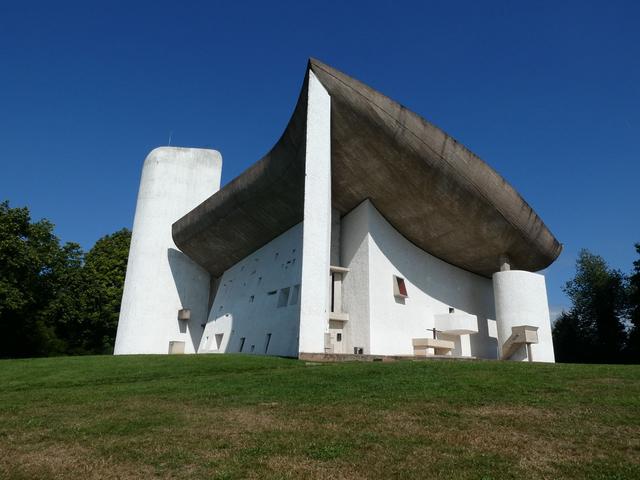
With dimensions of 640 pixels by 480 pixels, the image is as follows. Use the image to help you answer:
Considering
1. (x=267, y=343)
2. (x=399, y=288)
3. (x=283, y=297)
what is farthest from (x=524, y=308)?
(x=267, y=343)

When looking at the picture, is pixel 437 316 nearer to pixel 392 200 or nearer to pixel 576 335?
pixel 392 200

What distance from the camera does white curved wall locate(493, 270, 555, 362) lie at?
2091cm

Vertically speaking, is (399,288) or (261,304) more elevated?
(399,288)

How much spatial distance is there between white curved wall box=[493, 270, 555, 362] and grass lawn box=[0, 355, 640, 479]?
35.1ft

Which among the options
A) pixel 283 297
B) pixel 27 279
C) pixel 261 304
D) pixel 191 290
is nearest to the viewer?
pixel 283 297

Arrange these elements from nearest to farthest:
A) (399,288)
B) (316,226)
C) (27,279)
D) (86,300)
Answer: (316,226) → (399,288) → (27,279) → (86,300)

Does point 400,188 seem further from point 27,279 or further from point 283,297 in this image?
point 27,279

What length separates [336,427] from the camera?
233 inches

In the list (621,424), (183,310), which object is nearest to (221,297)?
(183,310)

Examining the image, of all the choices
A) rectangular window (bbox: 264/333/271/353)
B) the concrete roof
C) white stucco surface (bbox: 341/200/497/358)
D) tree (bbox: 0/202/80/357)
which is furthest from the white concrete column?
tree (bbox: 0/202/80/357)

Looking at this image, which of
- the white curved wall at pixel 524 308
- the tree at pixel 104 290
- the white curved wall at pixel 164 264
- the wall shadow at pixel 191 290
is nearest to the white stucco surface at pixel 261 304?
the wall shadow at pixel 191 290

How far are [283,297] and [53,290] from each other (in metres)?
17.5

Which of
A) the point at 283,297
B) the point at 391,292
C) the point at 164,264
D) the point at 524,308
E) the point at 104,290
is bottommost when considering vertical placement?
the point at 524,308

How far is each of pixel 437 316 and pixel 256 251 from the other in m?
10.3
